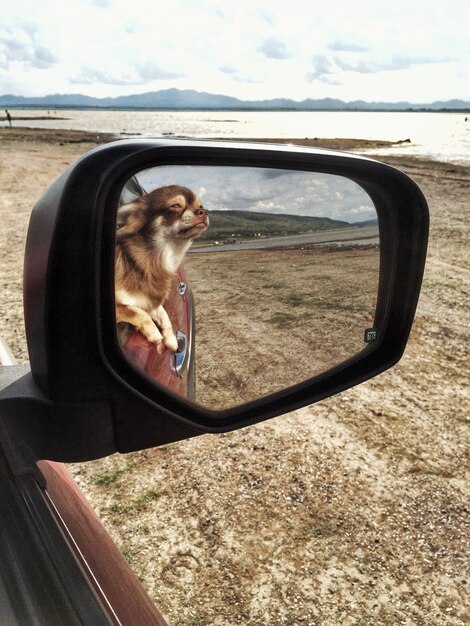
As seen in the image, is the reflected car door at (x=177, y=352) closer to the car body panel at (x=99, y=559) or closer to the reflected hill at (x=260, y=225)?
the reflected hill at (x=260, y=225)

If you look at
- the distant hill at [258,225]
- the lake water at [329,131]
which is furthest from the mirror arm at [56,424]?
the lake water at [329,131]

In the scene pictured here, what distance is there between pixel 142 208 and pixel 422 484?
→ 2.90 metres

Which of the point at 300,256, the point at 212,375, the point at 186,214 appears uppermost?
the point at 186,214

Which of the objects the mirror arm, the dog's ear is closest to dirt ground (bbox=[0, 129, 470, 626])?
the mirror arm

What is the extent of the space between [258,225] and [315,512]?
220cm

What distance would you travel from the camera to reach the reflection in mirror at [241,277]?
3.01ft

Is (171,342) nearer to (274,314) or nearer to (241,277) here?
(241,277)

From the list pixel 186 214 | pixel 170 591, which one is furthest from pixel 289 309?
pixel 170 591

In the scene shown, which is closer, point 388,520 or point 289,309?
point 289,309

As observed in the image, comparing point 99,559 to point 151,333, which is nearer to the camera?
point 151,333

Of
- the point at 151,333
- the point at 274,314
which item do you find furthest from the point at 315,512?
the point at 151,333

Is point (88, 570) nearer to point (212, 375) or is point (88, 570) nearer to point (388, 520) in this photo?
point (212, 375)

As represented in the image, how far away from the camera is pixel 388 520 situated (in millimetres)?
2916

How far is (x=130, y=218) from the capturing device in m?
0.86
